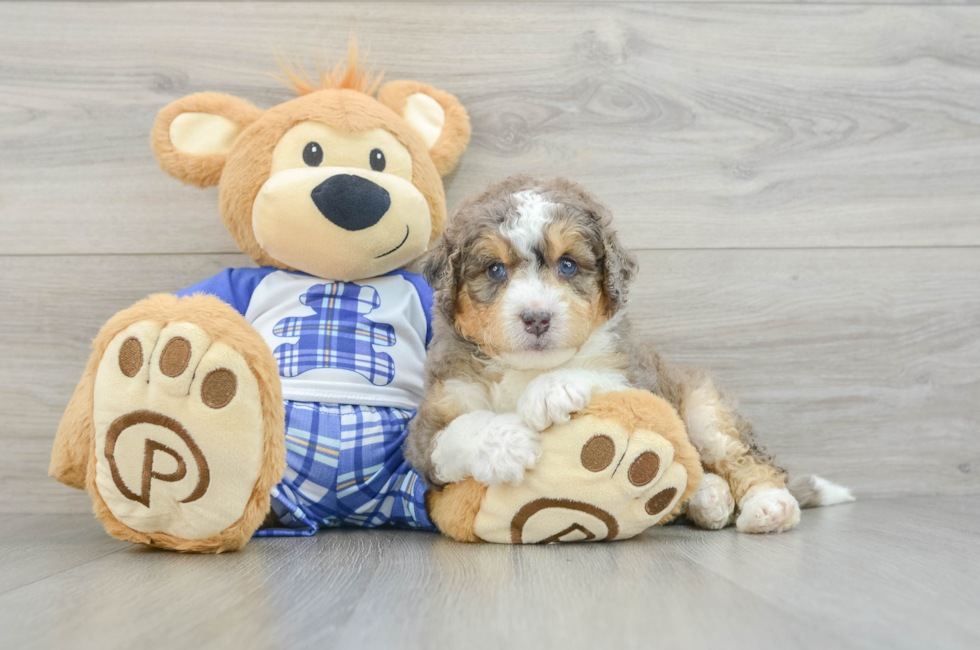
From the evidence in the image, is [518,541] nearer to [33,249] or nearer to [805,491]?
[805,491]

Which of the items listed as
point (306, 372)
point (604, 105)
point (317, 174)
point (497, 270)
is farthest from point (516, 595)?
point (604, 105)

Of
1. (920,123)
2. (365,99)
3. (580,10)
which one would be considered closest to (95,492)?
(365,99)

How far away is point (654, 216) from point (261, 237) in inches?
46.8

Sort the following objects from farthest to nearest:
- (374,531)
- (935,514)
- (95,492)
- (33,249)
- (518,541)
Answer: (33,249), (935,514), (374,531), (518,541), (95,492)

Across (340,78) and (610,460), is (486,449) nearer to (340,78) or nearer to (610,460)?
(610,460)

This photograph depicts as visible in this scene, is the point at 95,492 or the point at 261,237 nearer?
the point at 95,492

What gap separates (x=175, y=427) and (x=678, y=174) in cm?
166

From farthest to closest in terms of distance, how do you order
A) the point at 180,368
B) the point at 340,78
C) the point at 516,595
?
the point at 340,78, the point at 180,368, the point at 516,595

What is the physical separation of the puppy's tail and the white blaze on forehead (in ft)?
3.25

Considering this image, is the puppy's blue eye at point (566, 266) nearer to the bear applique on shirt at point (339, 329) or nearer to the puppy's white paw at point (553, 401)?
the puppy's white paw at point (553, 401)

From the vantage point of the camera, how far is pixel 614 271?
1518 mm

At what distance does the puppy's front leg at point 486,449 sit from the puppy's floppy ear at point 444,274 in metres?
0.24

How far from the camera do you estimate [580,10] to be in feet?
7.35

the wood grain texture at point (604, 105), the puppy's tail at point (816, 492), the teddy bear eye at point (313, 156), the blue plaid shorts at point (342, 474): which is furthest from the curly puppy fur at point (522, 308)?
the wood grain texture at point (604, 105)
